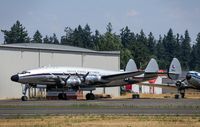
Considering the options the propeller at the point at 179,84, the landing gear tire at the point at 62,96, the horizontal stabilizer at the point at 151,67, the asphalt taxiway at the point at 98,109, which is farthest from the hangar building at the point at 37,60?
the asphalt taxiway at the point at 98,109

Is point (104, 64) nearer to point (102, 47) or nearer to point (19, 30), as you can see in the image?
point (102, 47)

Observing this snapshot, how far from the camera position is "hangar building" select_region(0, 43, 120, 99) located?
67.0m

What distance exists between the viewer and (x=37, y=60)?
233 feet

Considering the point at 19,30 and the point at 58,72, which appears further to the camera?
the point at 19,30

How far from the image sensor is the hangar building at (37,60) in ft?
220

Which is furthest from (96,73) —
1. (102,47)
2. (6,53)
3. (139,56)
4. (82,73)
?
(139,56)

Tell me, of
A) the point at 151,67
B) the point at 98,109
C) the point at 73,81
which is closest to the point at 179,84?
the point at 151,67

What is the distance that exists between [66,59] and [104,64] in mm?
6751

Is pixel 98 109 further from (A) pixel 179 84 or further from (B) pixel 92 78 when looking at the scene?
(A) pixel 179 84

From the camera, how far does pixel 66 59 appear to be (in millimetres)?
74500

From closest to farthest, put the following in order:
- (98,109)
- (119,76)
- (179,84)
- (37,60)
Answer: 1. (98,109)
2. (119,76)
3. (37,60)
4. (179,84)

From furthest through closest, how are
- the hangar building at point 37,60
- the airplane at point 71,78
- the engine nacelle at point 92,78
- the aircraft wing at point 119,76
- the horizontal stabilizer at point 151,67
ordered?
1. the horizontal stabilizer at point 151,67
2. the hangar building at point 37,60
3. the aircraft wing at point 119,76
4. the engine nacelle at point 92,78
5. the airplane at point 71,78

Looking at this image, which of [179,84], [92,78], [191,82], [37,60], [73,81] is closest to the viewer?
[73,81]

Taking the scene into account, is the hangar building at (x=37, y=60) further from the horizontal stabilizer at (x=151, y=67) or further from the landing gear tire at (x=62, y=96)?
the horizontal stabilizer at (x=151, y=67)
